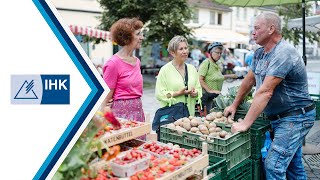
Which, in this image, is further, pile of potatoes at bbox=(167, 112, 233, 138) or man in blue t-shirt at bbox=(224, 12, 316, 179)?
pile of potatoes at bbox=(167, 112, 233, 138)

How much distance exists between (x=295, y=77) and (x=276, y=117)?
17.4 inches

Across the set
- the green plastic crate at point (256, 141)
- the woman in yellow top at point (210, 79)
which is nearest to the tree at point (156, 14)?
the woman in yellow top at point (210, 79)

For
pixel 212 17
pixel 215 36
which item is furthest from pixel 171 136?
pixel 212 17

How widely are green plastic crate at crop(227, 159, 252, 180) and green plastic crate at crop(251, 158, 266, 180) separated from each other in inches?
2.8

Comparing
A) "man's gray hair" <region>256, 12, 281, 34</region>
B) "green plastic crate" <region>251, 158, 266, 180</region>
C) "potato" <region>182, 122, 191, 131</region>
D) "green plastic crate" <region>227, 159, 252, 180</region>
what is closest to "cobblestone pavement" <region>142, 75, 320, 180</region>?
"potato" <region>182, 122, 191, 131</region>

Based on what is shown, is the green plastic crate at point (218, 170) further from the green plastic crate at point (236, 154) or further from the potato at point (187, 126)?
the potato at point (187, 126)

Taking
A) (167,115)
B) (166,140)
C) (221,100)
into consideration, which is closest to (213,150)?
(166,140)

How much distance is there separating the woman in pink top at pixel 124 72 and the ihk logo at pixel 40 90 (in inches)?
102

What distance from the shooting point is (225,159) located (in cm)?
299

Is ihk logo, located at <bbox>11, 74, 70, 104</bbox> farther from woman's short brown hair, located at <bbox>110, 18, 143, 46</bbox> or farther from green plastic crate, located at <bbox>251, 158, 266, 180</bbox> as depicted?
green plastic crate, located at <bbox>251, 158, 266, 180</bbox>

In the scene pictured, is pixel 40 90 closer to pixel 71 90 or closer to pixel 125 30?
pixel 71 90

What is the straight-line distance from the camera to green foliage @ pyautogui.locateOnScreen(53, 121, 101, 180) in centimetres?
154

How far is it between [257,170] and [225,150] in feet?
2.60

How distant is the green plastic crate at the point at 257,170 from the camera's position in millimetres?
3750
